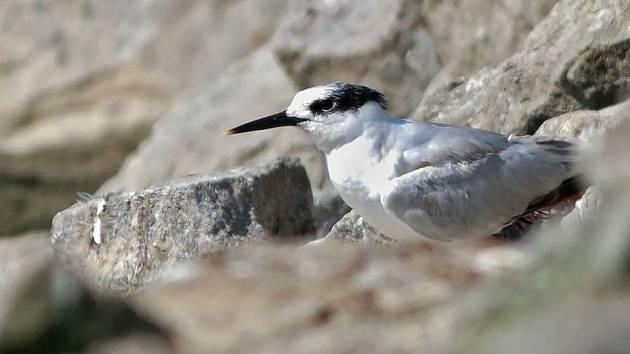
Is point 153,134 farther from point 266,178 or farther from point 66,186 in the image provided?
point 266,178

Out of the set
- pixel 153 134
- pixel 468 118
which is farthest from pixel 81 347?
pixel 153 134

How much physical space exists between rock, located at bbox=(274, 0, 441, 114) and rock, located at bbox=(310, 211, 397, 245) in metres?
3.28

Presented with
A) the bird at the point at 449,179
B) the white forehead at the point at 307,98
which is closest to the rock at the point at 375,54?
the white forehead at the point at 307,98

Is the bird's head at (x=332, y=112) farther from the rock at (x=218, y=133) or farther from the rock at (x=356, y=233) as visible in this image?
the rock at (x=218, y=133)

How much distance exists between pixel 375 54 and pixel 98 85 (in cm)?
458

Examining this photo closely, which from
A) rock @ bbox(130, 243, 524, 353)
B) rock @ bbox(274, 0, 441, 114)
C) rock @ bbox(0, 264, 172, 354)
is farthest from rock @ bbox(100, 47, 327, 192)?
rock @ bbox(0, 264, 172, 354)

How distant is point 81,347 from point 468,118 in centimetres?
622

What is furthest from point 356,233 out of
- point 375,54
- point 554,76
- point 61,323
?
point 61,323

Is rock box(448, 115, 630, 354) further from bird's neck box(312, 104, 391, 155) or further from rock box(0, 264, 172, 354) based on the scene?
bird's neck box(312, 104, 391, 155)

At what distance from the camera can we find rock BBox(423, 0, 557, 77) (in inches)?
490

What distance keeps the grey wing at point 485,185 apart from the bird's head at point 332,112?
69 cm

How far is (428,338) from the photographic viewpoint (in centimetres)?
521

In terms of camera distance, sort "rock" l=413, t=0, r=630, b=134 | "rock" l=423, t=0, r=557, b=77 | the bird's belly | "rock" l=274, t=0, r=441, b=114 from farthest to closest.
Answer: "rock" l=274, t=0, r=441, b=114 → "rock" l=423, t=0, r=557, b=77 → "rock" l=413, t=0, r=630, b=134 → the bird's belly

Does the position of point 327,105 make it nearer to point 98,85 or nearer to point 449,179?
point 449,179
